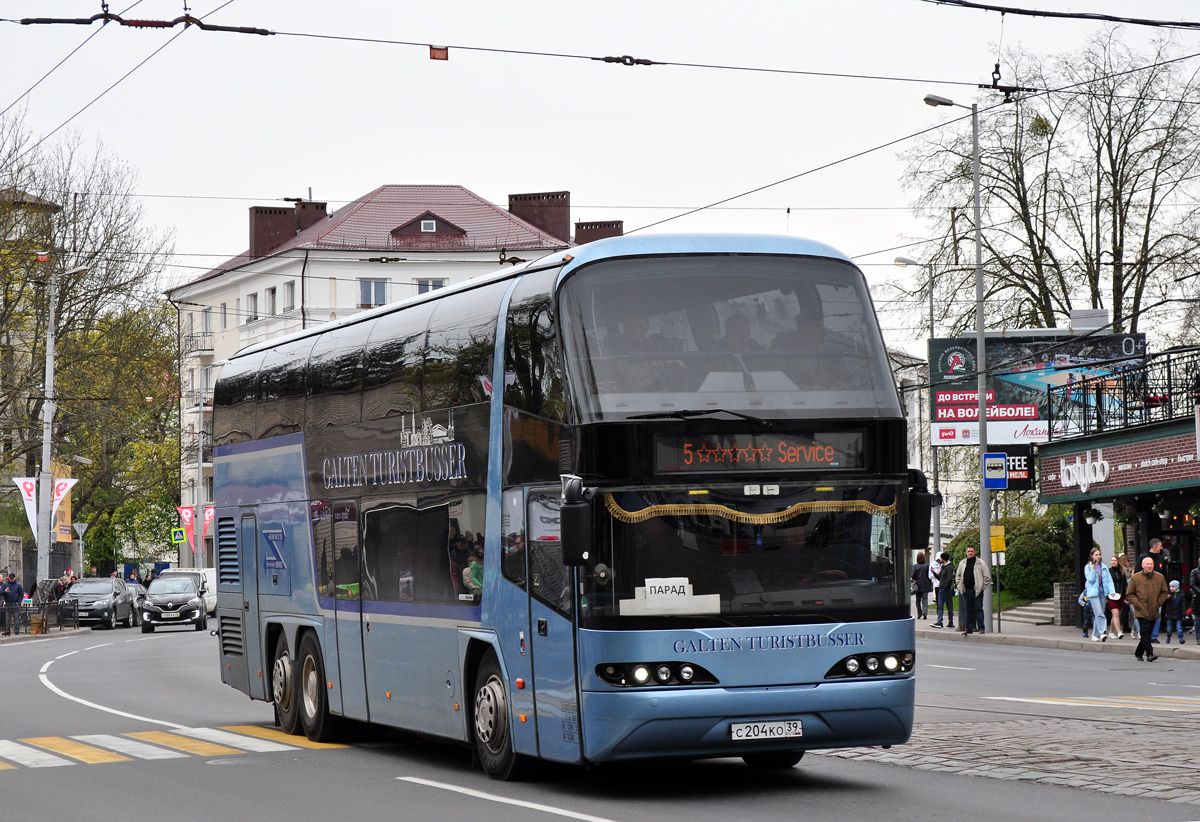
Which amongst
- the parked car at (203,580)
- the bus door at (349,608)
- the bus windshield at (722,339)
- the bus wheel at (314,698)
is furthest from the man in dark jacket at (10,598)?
the bus windshield at (722,339)

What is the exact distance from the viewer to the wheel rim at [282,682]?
1627 cm

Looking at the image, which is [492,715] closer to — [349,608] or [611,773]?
[611,773]

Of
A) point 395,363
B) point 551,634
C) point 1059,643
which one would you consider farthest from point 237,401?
point 1059,643

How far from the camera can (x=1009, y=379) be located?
44.9m

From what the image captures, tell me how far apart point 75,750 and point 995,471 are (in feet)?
84.2

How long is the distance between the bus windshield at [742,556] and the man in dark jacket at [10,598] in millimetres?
40015

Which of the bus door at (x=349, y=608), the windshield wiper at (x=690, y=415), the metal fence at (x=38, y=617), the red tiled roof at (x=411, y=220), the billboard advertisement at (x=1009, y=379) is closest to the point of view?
the windshield wiper at (x=690, y=415)

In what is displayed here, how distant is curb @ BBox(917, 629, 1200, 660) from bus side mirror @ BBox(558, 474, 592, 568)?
1969 centimetres

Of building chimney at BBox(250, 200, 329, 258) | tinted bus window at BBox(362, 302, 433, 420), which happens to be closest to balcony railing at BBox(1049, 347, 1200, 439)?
tinted bus window at BBox(362, 302, 433, 420)

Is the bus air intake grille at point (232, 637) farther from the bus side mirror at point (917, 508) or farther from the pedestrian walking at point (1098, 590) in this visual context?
the pedestrian walking at point (1098, 590)

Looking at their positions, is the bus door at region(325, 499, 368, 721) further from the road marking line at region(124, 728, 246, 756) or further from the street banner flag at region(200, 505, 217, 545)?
the street banner flag at region(200, 505, 217, 545)

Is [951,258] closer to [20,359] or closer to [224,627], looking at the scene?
[20,359]

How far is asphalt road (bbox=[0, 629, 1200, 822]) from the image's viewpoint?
413 inches

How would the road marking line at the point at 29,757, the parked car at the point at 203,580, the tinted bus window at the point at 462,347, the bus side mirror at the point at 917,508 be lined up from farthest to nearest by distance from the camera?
the parked car at the point at 203,580 < the road marking line at the point at 29,757 < the tinted bus window at the point at 462,347 < the bus side mirror at the point at 917,508
